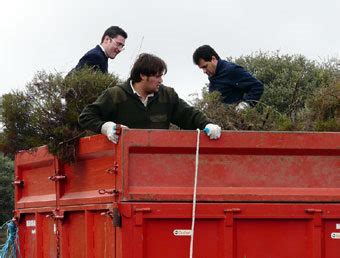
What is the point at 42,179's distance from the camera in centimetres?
692

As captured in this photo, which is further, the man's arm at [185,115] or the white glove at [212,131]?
the man's arm at [185,115]

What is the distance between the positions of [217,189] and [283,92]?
3.92m

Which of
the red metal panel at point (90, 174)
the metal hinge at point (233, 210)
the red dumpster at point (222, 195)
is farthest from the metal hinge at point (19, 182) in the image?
the metal hinge at point (233, 210)

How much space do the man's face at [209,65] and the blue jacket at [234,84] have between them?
51 millimetres

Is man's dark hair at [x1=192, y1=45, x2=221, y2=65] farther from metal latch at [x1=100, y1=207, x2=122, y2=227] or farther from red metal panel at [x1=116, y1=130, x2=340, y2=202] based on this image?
metal latch at [x1=100, y1=207, x2=122, y2=227]

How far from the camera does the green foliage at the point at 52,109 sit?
630 centimetres

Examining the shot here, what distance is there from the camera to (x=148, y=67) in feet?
19.6

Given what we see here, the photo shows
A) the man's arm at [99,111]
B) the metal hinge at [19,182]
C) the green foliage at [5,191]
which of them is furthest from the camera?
the green foliage at [5,191]

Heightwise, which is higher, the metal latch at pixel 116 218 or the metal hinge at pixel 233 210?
the metal hinge at pixel 233 210

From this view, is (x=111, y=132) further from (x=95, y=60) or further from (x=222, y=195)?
(x=95, y=60)

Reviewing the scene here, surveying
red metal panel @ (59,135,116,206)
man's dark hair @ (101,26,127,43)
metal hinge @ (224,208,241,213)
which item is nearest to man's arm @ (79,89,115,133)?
red metal panel @ (59,135,116,206)

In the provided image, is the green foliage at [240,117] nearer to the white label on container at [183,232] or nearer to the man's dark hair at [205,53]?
the man's dark hair at [205,53]

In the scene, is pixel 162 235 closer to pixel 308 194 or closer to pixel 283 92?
pixel 308 194

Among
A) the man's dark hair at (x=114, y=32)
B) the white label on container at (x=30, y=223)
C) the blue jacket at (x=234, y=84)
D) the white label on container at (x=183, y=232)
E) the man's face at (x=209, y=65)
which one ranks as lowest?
the white label on container at (x=183, y=232)
